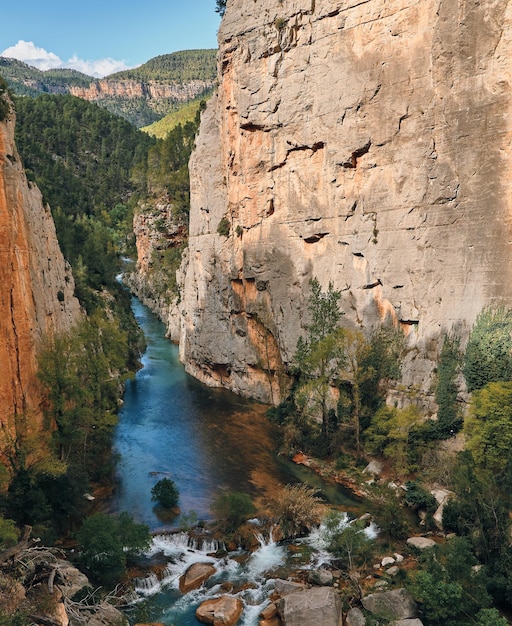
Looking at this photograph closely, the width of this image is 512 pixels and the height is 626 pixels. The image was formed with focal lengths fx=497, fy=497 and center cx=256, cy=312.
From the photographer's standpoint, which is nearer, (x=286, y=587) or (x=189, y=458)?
(x=286, y=587)

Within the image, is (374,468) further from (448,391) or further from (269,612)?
(269,612)

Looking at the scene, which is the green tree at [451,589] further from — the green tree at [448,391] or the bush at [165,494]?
the bush at [165,494]

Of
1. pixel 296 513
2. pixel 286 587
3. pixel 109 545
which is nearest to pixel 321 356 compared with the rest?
pixel 296 513

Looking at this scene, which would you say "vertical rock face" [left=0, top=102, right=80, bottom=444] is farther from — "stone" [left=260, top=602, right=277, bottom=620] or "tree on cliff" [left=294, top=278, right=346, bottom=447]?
"tree on cliff" [left=294, top=278, right=346, bottom=447]

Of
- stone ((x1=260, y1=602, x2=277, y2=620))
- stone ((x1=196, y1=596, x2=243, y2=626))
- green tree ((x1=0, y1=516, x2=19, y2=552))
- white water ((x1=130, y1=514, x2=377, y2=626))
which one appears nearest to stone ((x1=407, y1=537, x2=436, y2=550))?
white water ((x1=130, y1=514, x2=377, y2=626))

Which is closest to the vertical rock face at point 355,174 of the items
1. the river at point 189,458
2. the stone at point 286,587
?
the river at point 189,458

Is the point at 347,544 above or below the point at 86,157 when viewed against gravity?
below

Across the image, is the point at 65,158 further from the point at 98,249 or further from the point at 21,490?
the point at 21,490

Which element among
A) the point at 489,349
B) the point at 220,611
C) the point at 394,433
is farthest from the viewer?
the point at 394,433

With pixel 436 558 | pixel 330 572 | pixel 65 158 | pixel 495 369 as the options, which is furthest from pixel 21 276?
pixel 65 158
